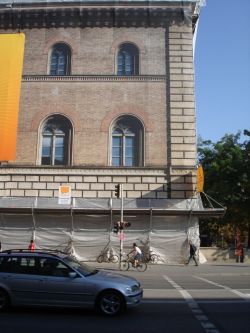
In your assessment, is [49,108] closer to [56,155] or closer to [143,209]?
[56,155]

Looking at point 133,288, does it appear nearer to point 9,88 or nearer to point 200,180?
point 200,180

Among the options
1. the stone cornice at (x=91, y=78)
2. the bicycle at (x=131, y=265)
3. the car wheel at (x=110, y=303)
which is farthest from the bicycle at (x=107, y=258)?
the car wheel at (x=110, y=303)

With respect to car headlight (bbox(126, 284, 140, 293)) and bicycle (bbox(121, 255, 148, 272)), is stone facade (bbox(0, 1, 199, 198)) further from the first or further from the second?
car headlight (bbox(126, 284, 140, 293))

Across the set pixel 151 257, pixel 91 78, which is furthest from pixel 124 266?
pixel 91 78

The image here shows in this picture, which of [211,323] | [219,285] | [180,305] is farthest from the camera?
[219,285]

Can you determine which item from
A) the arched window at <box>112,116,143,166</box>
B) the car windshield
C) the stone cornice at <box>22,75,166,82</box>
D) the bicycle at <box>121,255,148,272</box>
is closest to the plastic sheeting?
the bicycle at <box>121,255,148,272</box>

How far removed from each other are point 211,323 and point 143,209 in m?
16.9

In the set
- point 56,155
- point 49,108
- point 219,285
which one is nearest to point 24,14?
point 49,108

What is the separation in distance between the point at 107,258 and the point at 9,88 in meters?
12.0

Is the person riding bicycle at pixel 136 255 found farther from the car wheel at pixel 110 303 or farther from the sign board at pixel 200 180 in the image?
the car wheel at pixel 110 303

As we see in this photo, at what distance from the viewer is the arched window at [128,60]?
28672 mm

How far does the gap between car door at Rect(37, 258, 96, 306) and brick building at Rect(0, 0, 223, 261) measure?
16086 mm

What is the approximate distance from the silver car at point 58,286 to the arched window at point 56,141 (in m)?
16.7

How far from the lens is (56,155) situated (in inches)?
1073
